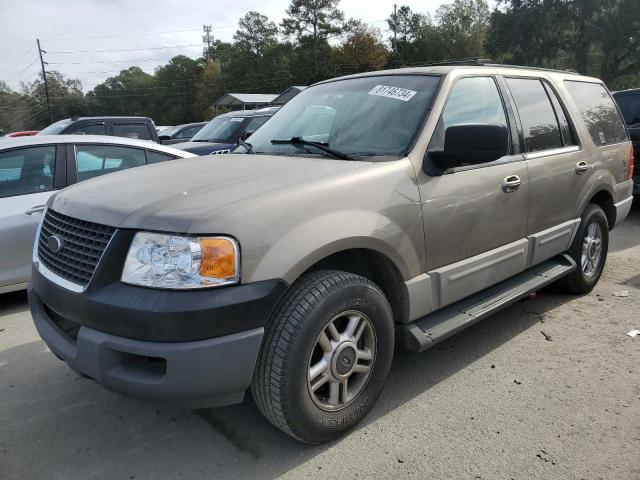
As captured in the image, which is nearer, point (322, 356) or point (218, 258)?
point (218, 258)

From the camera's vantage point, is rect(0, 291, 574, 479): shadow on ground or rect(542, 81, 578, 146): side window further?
rect(542, 81, 578, 146): side window

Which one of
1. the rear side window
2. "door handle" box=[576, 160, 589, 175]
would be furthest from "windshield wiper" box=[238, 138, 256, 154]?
the rear side window

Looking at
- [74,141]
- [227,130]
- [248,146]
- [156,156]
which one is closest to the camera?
[248,146]

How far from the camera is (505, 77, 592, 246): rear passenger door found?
3734 mm

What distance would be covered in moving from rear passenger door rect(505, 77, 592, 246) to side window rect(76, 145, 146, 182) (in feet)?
12.5

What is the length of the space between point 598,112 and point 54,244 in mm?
4533

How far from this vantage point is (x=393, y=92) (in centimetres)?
329

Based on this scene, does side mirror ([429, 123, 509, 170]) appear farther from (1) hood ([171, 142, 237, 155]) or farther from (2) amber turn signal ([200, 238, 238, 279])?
(1) hood ([171, 142, 237, 155])

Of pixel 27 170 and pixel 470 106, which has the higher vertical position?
pixel 470 106

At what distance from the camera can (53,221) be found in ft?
9.24

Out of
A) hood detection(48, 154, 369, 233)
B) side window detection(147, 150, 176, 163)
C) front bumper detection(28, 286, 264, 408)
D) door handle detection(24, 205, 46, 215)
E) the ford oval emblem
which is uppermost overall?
hood detection(48, 154, 369, 233)

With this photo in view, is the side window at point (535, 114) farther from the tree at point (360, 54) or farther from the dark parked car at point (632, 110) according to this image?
the tree at point (360, 54)

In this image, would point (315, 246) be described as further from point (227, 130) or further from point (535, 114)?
point (227, 130)

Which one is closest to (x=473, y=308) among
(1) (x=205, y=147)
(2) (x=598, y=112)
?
(2) (x=598, y=112)
